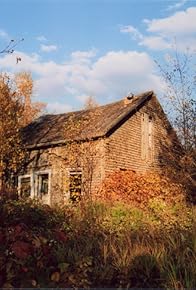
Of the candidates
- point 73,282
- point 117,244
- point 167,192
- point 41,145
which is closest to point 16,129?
point 41,145

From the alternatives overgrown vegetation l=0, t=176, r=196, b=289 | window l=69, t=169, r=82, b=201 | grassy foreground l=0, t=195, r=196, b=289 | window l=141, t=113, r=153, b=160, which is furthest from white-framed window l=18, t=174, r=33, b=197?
grassy foreground l=0, t=195, r=196, b=289

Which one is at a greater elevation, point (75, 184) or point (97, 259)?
point (75, 184)

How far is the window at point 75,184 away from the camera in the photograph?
18922mm

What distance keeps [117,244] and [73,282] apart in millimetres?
1660

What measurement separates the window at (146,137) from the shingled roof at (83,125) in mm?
941

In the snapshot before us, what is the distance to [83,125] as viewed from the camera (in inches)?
795

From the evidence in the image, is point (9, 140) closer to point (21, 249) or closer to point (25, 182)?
point (25, 182)

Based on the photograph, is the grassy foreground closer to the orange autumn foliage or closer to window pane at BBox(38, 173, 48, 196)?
the orange autumn foliage

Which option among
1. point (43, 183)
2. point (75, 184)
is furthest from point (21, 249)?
point (43, 183)

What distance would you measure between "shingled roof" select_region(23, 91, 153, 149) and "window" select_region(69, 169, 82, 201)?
147cm

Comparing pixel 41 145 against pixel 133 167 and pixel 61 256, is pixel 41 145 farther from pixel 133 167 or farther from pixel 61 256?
pixel 61 256

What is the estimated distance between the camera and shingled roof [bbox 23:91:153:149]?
776 inches

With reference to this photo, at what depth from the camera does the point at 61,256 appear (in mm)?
6305

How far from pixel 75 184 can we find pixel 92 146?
5.86 ft
